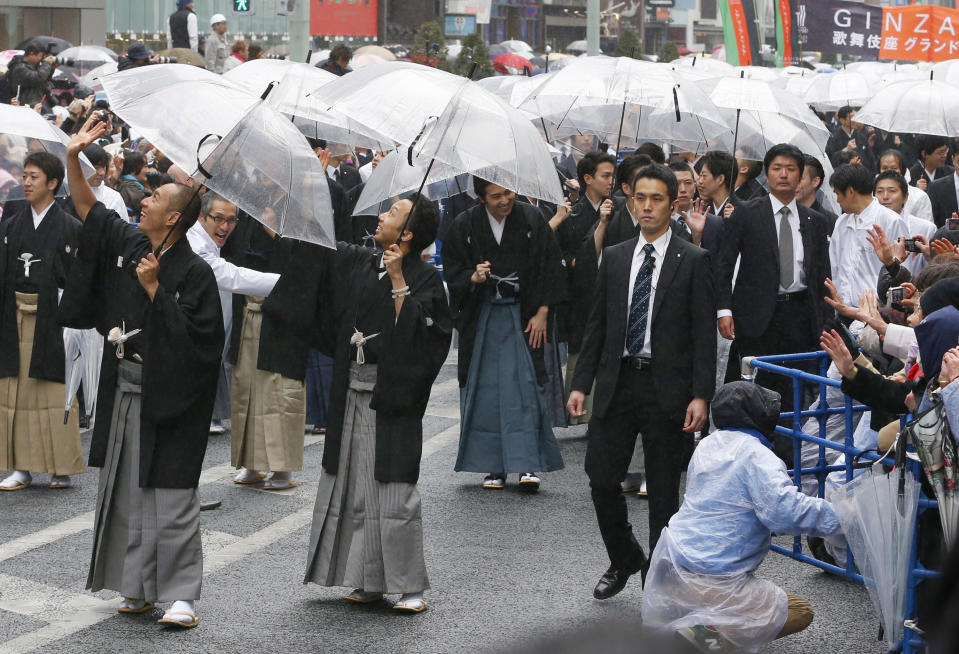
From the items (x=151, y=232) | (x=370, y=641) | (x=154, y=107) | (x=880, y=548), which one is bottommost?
(x=370, y=641)

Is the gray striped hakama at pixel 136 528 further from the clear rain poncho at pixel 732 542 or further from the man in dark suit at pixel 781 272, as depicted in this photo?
the man in dark suit at pixel 781 272

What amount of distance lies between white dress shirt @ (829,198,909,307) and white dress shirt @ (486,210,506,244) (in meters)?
2.12

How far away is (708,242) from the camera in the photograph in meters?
8.39

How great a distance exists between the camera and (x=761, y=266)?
303 inches

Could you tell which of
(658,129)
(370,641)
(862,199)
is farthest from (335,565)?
(658,129)

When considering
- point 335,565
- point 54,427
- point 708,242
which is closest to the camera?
point 335,565

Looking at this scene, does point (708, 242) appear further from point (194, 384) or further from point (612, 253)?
point (194, 384)

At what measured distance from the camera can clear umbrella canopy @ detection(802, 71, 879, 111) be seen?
67.9 feet

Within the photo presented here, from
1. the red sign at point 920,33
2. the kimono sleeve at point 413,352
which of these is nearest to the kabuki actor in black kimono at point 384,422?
the kimono sleeve at point 413,352

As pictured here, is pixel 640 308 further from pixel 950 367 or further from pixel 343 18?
pixel 343 18

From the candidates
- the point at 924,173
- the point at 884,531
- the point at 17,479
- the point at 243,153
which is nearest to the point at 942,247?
the point at 884,531

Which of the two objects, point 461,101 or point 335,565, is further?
point 461,101

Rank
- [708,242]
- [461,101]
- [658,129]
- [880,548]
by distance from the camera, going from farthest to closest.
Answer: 1. [658,129]
2. [708,242]
3. [461,101]
4. [880,548]

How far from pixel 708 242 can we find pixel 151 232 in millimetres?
4056
